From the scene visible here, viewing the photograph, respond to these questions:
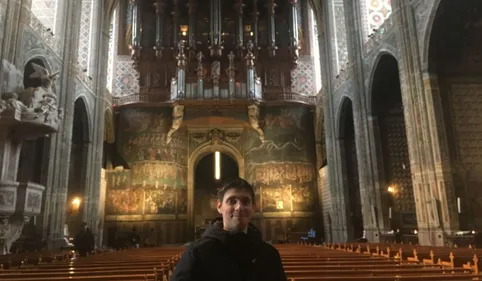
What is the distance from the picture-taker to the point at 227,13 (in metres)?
27.1

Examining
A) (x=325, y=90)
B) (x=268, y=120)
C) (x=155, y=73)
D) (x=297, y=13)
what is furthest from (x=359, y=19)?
(x=155, y=73)

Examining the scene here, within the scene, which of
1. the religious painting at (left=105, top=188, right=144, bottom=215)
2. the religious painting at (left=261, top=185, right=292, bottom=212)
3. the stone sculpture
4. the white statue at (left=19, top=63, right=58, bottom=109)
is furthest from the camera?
the religious painting at (left=261, top=185, right=292, bottom=212)

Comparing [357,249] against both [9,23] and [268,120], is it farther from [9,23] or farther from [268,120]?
[268,120]

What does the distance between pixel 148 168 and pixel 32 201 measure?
11808 millimetres

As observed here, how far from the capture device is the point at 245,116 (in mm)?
23797

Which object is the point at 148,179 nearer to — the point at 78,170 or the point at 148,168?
the point at 148,168

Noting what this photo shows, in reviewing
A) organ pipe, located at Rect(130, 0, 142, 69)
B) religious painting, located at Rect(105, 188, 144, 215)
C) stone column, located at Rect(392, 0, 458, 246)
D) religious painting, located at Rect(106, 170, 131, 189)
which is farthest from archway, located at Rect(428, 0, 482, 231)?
organ pipe, located at Rect(130, 0, 142, 69)

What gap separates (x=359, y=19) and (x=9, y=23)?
13822 mm

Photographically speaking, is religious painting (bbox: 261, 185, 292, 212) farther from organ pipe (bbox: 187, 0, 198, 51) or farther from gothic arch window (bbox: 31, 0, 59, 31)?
gothic arch window (bbox: 31, 0, 59, 31)

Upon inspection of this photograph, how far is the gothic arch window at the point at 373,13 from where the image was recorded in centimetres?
1720

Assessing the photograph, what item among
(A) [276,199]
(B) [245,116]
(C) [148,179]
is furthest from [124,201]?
(A) [276,199]

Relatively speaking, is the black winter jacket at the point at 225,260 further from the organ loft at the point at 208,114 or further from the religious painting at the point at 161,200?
the religious painting at the point at 161,200

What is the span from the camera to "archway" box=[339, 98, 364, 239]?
1923 centimetres

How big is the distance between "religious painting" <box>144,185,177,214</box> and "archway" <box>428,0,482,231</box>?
1556cm
